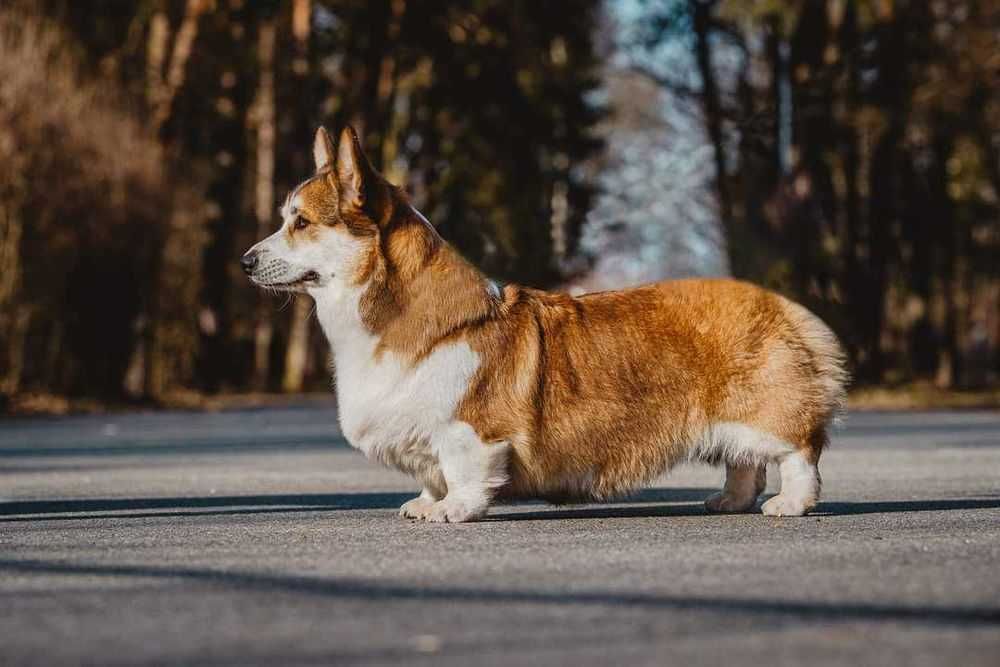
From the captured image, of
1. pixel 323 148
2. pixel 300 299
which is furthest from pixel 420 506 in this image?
pixel 300 299

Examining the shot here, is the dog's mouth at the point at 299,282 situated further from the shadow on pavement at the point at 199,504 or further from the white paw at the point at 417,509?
the shadow on pavement at the point at 199,504

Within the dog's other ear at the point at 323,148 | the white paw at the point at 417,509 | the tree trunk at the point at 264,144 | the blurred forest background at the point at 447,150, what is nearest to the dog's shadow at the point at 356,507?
the white paw at the point at 417,509

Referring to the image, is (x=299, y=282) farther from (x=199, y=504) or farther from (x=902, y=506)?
(x=902, y=506)

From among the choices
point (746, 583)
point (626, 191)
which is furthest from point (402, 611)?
point (626, 191)

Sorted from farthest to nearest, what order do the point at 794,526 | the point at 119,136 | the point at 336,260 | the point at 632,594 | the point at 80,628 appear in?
1. the point at 119,136
2. the point at 336,260
3. the point at 794,526
4. the point at 632,594
5. the point at 80,628

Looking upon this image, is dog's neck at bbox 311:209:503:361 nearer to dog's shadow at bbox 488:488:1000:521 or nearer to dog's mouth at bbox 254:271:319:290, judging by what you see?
dog's mouth at bbox 254:271:319:290

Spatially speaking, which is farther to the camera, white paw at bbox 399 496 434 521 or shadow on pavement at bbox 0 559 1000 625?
white paw at bbox 399 496 434 521

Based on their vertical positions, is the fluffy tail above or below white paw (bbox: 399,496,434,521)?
above

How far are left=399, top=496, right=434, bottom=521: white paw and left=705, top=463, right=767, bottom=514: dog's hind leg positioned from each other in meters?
1.44

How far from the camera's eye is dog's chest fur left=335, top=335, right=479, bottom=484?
7914 millimetres

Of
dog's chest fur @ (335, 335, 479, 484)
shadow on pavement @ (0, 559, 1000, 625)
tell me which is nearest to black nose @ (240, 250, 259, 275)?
dog's chest fur @ (335, 335, 479, 484)

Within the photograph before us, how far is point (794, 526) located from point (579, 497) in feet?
3.41

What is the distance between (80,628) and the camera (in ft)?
16.3

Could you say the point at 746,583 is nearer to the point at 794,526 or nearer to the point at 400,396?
the point at 794,526
